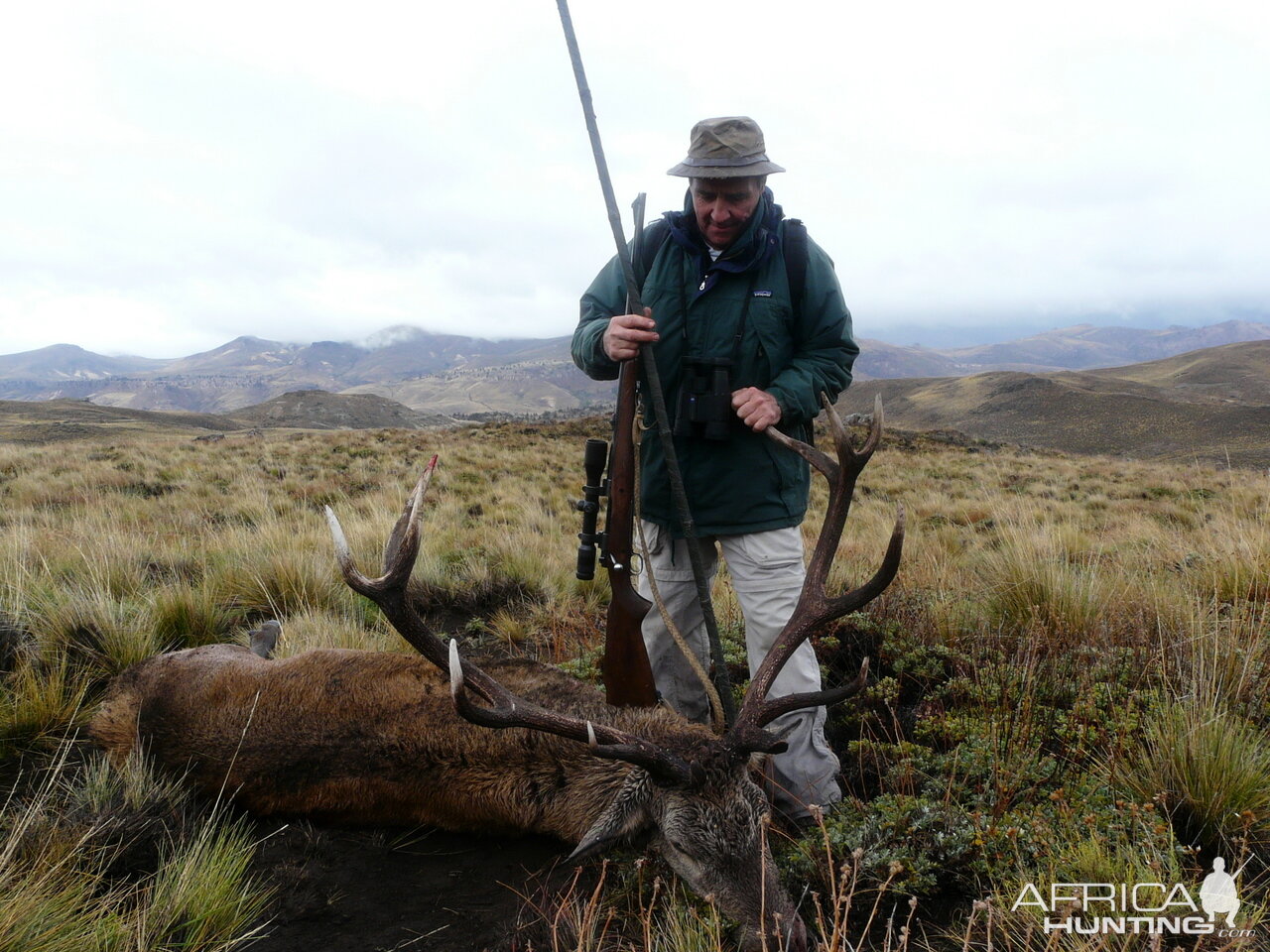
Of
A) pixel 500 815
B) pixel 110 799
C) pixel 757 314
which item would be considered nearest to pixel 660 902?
pixel 500 815

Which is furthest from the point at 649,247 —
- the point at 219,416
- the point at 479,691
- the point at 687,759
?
the point at 219,416

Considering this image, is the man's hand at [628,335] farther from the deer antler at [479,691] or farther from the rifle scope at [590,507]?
the deer antler at [479,691]

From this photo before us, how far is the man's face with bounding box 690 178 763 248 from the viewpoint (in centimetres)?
314

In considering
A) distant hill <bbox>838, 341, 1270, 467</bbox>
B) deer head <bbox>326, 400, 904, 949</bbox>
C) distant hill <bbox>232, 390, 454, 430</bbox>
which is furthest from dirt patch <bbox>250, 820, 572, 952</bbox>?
distant hill <bbox>232, 390, 454, 430</bbox>

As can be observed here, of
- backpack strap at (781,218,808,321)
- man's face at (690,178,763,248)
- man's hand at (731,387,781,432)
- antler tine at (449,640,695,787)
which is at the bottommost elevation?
antler tine at (449,640,695,787)

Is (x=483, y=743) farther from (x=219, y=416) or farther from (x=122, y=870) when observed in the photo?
(x=219, y=416)

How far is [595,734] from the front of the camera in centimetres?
260

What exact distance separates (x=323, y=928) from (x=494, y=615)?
3021 mm

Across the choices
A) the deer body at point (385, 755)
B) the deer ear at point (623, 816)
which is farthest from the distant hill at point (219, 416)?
the deer ear at point (623, 816)

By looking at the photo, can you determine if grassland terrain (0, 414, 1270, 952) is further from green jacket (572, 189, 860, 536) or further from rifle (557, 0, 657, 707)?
green jacket (572, 189, 860, 536)

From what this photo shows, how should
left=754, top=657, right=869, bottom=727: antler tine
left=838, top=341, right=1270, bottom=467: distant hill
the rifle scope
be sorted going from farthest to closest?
1. left=838, top=341, right=1270, bottom=467: distant hill
2. the rifle scope
3. left=754, top=657, right=869, bottom=727: antler tine

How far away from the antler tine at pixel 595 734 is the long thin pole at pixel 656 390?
1.95 feet

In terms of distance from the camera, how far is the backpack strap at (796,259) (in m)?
3.25

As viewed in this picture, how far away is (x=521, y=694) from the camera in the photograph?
325cm
